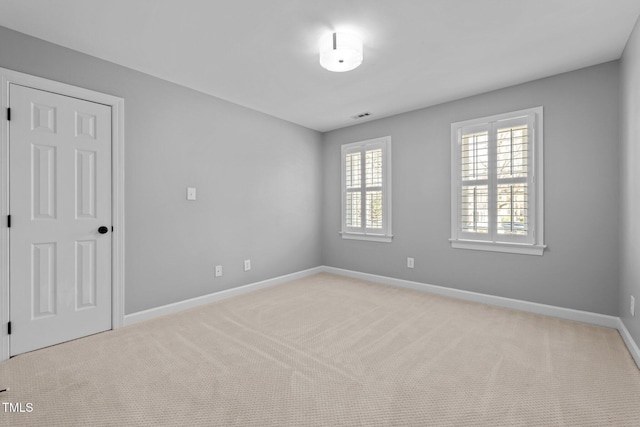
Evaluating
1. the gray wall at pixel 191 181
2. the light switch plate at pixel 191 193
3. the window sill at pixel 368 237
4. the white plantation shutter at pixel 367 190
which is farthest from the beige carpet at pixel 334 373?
the white plantation shutter at pixel 367 190

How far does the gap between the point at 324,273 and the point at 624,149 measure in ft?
12.8

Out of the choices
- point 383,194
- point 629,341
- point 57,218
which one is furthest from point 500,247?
point 57,218

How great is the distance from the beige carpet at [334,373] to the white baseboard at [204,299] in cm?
12

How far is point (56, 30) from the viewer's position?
2240 millimetres

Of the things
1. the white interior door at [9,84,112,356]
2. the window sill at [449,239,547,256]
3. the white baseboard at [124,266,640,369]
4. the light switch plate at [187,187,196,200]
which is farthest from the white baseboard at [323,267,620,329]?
the white interior door at [9,84,112,356]

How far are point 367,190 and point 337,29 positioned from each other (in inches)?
103

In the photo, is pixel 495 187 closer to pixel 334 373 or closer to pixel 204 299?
pixel 334 373

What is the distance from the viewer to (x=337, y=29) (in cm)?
224

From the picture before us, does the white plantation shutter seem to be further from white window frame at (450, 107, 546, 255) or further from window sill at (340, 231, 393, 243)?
white window frame at (450, 107, 546, 255)

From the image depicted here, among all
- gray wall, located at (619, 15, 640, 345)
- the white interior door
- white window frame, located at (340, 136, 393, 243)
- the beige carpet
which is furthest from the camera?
white window frame, located at (340, 136, 393, 243)

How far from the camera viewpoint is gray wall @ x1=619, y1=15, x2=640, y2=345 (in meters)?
2.12

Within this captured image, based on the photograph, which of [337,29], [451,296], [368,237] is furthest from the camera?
[368,237]

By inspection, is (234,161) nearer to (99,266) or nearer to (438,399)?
(99,266)

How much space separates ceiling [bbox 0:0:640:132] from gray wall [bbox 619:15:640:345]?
282 millimetres
